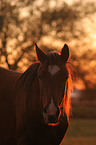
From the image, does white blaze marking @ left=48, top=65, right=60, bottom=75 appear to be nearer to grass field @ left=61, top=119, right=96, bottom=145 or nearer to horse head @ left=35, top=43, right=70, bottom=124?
horse head @ left=35, top=43, right=70, bottom=124

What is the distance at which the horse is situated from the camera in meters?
3.83

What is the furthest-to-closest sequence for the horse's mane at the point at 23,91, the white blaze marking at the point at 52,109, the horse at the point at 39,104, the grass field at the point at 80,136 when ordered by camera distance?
the grass field at the point at 80,136 < the horse's mane at the point at 23,91 < the horse at the point at 39,104 < the white blaze marking at the point at 52,109

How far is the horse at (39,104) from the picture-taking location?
383 centimetres

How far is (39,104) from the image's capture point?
4.20 meters

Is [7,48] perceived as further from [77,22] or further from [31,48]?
[77,22]

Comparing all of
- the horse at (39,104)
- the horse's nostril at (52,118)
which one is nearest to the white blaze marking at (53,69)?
the horse at (39,104)

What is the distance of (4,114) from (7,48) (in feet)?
37.3

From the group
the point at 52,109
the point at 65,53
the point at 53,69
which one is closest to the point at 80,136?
the point at 65,53

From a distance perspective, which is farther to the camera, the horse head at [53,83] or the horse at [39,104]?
the horse at [39,104]

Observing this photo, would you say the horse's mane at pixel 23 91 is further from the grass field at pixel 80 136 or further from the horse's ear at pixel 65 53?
the grass field at pixel 80 136

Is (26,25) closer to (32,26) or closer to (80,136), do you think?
(32,26)

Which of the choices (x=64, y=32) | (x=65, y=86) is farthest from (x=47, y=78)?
(x=64, y=32)

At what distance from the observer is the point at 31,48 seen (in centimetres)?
1617

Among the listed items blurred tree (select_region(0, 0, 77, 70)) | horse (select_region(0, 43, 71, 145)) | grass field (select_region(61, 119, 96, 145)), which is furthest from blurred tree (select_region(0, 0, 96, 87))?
horse (select_region(0, 43, 71, 145))
